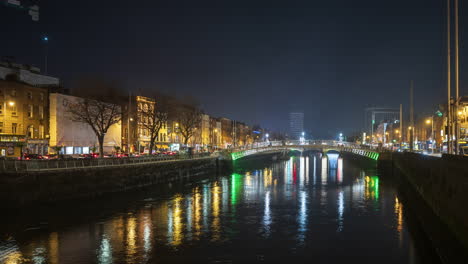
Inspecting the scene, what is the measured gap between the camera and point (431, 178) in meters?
31.5

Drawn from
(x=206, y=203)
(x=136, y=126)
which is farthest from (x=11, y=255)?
(x=136, y=126)

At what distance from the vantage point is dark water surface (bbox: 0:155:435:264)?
81.2 ft

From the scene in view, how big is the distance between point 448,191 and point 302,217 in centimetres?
1464

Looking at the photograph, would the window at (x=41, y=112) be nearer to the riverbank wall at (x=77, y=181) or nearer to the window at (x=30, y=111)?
the window at (x=30, y=111)

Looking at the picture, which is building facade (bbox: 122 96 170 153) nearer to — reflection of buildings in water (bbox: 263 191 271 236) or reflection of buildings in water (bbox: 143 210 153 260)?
reflection of buildings in water (bbox: 263 191 271 236)

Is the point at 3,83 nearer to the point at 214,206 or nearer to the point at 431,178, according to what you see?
the point at 214,206

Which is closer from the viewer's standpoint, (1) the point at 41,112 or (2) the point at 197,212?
(2) the point at 197,212

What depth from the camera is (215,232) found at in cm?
3067

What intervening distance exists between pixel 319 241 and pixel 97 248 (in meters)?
13.1

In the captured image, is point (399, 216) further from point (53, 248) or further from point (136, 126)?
point (136, 126)

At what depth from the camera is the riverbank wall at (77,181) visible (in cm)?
3566

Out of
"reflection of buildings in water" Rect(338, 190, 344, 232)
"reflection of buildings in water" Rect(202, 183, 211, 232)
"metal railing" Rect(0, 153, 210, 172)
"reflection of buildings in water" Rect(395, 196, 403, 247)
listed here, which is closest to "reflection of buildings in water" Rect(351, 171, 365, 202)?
"reflection of buildings in water" Rect(338, 190, 344, 232)

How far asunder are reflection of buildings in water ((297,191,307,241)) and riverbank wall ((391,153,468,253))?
7.86 meters

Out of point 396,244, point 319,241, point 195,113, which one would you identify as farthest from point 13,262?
point 195,113
